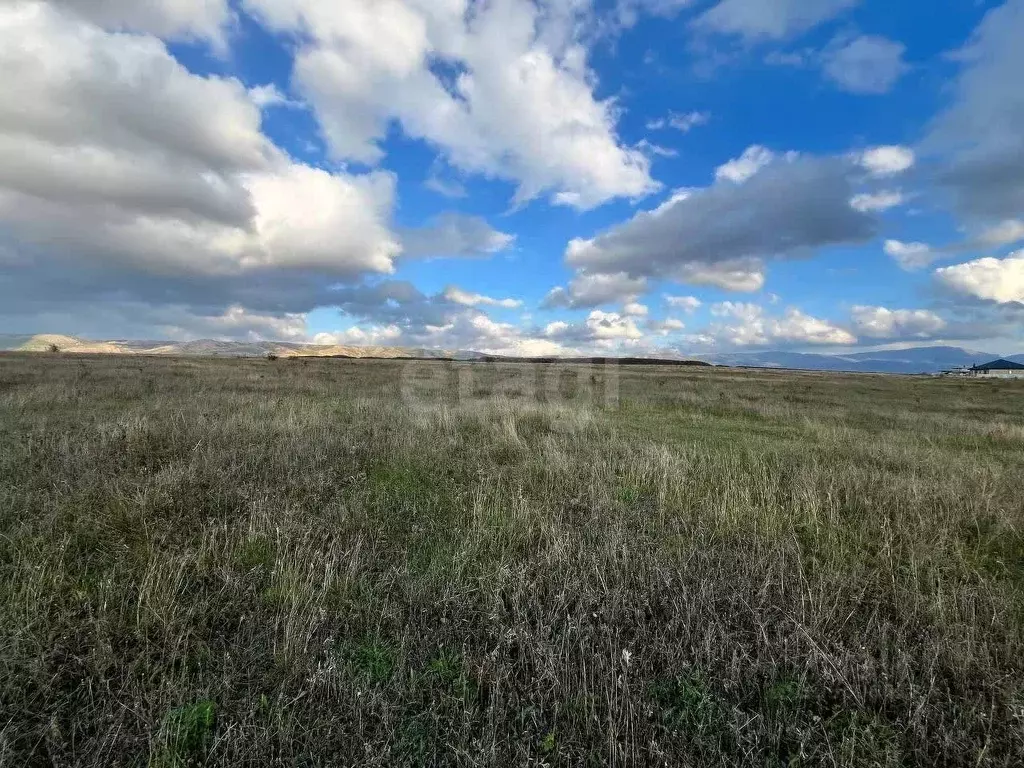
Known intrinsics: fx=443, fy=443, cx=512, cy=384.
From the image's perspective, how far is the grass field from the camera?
9.26 feet

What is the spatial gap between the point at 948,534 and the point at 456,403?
16.0m

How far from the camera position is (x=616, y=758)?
106 inches

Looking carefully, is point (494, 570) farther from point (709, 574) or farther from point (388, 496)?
point (388, 496)

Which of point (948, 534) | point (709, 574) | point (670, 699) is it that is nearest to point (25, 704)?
point (670, 699)

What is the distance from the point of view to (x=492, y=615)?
3.89 m

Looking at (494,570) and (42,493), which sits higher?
(42,493)

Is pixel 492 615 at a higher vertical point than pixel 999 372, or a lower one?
higher

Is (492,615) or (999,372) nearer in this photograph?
(492,615)

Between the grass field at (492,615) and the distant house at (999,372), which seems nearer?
the grass field at (492,615)

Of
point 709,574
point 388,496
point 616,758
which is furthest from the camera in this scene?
point 388,496

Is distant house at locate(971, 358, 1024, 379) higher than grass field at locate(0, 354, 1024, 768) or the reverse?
the reverse

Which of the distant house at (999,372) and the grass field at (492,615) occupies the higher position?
the grass field at (492,615)

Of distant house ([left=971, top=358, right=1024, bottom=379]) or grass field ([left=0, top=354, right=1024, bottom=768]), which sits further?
distant house ([left=971, top=358, right=1024, bottom=379])

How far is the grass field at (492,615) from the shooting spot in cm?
282
